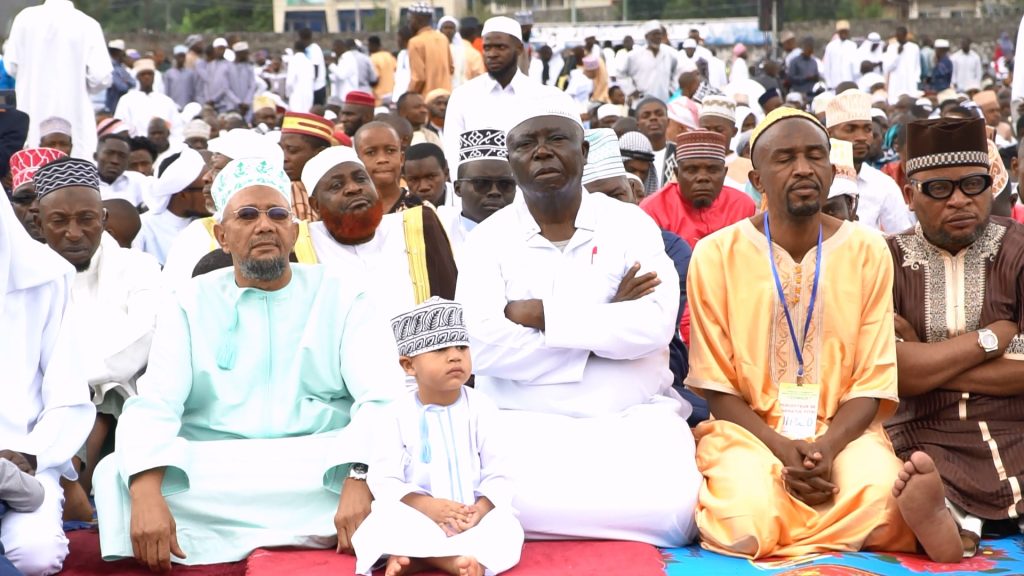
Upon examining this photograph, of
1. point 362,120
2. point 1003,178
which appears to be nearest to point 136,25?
point 362,120

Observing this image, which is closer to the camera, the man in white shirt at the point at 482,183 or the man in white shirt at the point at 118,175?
the man in white shirt at the point at 482,183

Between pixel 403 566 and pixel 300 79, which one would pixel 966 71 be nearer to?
pixel 300 79

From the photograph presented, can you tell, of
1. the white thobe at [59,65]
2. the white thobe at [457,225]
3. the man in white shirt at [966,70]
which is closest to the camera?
the white thobe at [457,225]

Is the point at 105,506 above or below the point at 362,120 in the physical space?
below

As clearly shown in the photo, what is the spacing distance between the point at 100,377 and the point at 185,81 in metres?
16.9

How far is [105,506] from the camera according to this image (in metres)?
4.56

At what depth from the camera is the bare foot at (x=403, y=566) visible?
14.1 feet

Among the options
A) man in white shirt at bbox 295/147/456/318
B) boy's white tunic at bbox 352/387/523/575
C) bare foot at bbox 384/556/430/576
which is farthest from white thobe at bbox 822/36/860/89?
bare foot at bbox 384/556/430/576

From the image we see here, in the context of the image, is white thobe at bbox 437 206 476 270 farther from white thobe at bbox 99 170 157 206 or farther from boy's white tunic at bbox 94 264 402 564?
white thobe at bbox 99 170 157 206

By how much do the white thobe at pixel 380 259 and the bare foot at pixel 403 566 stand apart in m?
1.62

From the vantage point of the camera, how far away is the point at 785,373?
502 centimetres

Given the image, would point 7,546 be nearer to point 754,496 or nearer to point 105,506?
point 105,506

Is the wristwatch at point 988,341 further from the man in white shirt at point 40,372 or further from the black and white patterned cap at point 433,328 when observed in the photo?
the man in white shirt at point 40,372

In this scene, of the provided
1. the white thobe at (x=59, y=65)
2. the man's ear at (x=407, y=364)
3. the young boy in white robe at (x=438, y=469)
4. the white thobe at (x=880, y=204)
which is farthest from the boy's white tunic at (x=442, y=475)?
the white thobe at (x=59, y=65)
